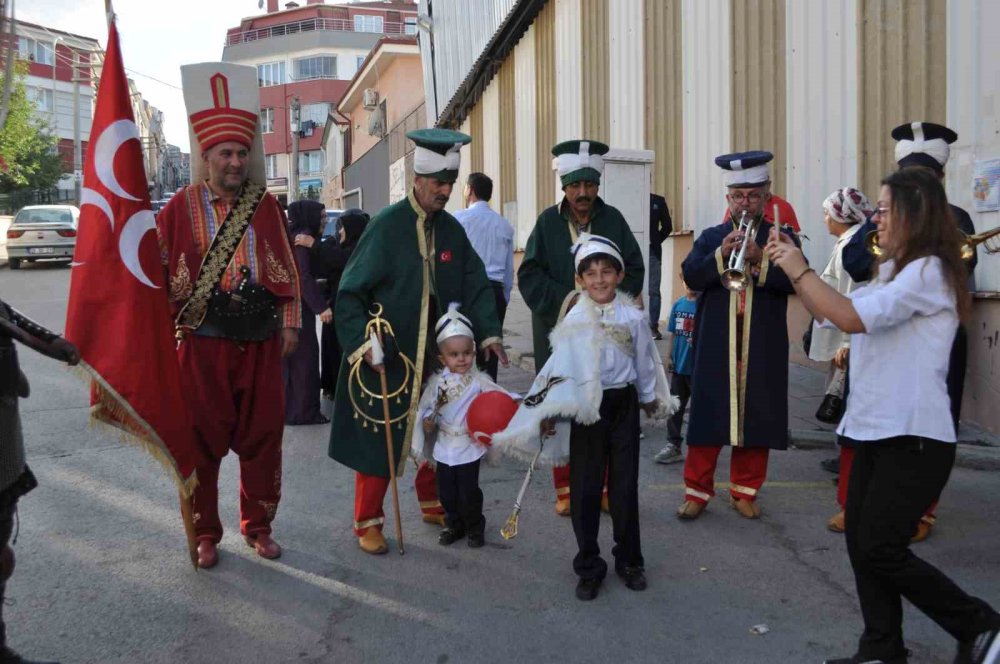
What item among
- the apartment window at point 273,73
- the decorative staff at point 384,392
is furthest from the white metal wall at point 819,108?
the apartment window at point 273,73

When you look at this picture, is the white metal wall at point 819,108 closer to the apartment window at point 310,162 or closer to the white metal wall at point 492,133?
the white metal wall at point 492,133

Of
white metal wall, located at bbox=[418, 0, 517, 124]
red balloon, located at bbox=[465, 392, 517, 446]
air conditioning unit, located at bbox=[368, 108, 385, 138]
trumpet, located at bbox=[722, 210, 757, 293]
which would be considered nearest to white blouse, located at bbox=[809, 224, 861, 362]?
trumpet, located at bbox=[722, 210, 757, 293]

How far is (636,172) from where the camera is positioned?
31.1ft

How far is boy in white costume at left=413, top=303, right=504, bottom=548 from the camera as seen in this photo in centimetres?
458

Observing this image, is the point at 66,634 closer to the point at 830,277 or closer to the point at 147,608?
the point at 147,608

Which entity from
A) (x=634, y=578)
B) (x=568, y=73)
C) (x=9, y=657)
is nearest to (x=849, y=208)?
(x=634, y=578)

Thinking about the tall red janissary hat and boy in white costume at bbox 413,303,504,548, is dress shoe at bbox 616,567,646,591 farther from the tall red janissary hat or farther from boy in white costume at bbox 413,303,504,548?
the tall red janissary hat

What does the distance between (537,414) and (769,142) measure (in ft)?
20.1

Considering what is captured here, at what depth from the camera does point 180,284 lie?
4.17 m

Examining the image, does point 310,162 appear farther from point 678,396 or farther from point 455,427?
point 455,427

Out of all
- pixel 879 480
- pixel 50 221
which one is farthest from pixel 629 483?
pixel 50 221

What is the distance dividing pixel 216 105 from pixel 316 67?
2150 inches

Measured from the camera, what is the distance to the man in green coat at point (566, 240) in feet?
16.5

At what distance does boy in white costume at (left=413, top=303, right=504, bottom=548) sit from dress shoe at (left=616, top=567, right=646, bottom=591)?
84 cm
